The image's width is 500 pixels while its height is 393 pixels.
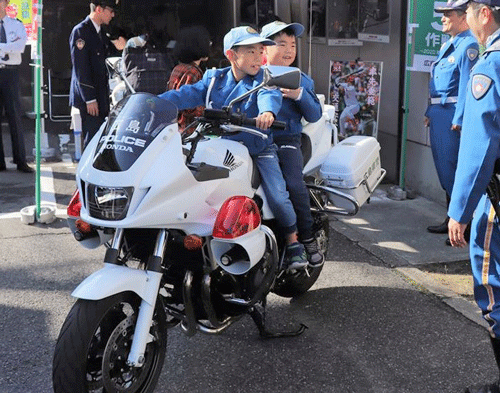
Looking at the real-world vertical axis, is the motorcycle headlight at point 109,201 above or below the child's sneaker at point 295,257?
above

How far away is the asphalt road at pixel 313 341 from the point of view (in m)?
3.60

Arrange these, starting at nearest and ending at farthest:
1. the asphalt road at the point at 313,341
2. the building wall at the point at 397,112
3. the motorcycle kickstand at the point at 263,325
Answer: the asphalt road at the point at 313,341 → the motorcycle kickstand at the point at 263,325 → the building wall at the point at 397,112

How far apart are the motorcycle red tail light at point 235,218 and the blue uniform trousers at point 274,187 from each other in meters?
0.44

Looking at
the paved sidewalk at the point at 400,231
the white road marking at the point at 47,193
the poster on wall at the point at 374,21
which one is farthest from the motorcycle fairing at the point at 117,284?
the poster on wall at the point at 374,21

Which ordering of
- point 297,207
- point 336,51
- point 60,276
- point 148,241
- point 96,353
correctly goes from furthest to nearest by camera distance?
point 336,51
point 60,276
point 297,207
point 148,241
point 96,353

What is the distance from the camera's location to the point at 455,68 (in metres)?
5.62

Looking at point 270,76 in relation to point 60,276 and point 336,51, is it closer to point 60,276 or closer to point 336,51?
point 60,276

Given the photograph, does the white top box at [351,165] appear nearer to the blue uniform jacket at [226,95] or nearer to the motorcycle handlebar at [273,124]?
the blue uniform jacket at [226,95]

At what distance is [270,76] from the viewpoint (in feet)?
10.4

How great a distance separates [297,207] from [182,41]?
213cm

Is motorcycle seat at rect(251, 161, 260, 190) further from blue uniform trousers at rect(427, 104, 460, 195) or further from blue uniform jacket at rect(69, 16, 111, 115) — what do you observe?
blue uniform jacket at rect(69, 16, 111, 115)

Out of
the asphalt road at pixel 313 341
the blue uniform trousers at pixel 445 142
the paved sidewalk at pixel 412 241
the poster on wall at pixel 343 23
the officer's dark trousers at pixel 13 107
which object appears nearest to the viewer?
the asphalt road at pixel 313 341

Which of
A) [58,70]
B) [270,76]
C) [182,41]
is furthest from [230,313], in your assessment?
[58,70]

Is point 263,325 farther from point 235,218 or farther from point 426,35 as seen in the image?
point 426,35
